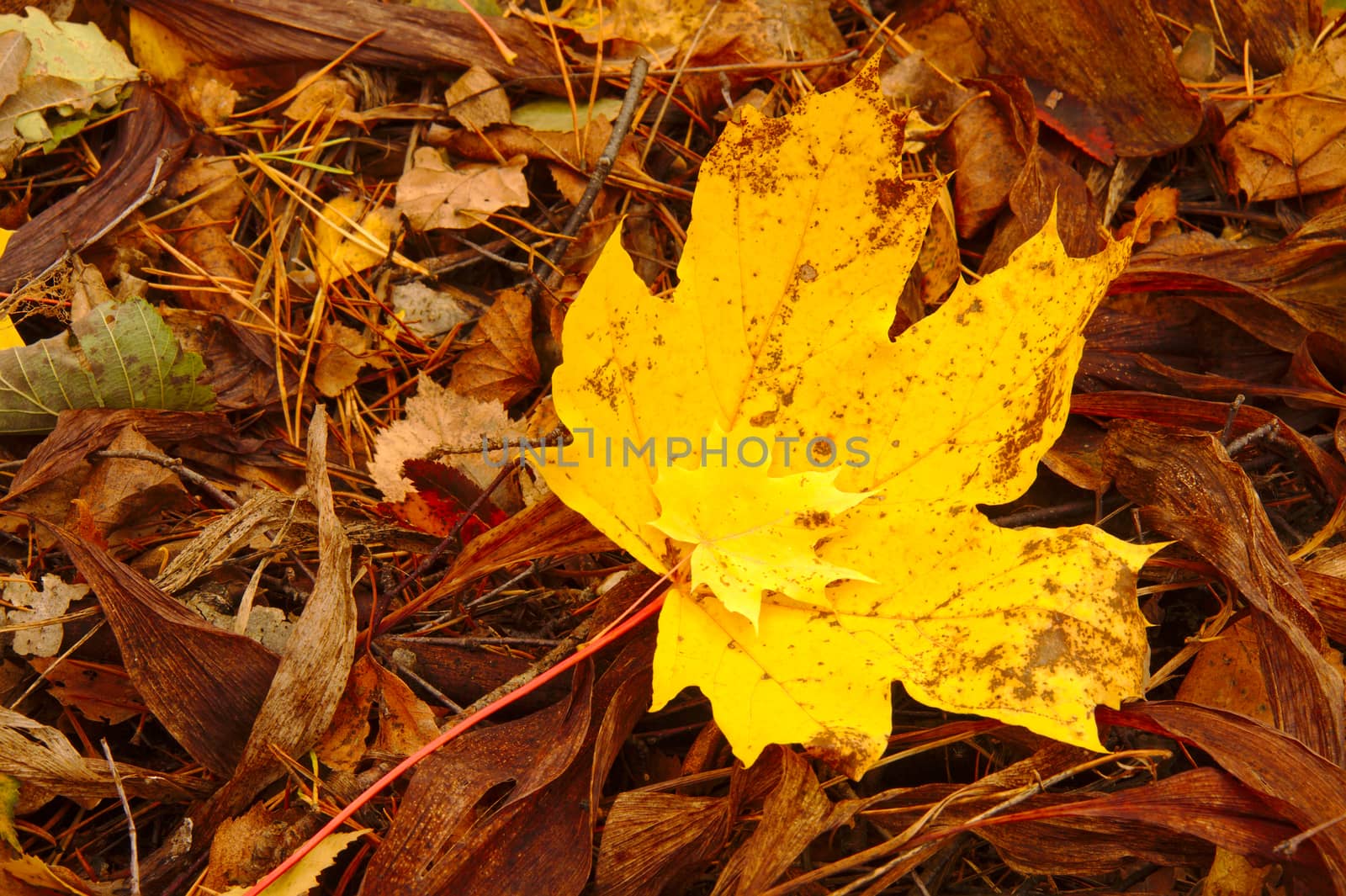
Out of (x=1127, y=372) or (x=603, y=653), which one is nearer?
(x=603, y=653)

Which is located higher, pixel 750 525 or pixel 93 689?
pixel 750 525

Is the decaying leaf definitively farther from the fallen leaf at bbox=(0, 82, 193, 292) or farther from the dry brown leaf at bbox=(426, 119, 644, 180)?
the dry brown leaf at bbox=(426, 119, 644, 180)

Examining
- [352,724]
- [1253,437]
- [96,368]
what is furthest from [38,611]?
[1253,437]

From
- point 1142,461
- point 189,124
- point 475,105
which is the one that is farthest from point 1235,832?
point 189,124

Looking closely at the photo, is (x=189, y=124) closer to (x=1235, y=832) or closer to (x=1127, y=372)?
(x=1127, y=372)

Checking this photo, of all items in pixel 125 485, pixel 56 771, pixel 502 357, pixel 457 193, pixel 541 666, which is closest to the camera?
pixel 56 771

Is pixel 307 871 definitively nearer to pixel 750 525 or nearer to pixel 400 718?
pixel 400 718

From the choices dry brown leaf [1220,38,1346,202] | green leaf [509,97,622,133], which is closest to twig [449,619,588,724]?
green leaf [509,97,622,133]
